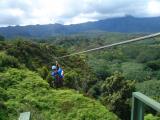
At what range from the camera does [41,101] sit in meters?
11.7

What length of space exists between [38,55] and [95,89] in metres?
6.55

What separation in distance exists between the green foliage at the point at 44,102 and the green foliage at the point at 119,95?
→ 8.41m

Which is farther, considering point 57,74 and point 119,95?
point 119,95

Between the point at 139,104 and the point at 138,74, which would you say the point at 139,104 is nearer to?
the point at 139,104

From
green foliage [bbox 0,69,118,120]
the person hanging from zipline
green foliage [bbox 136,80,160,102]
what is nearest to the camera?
green foliage [bbox 136,80,160,102]

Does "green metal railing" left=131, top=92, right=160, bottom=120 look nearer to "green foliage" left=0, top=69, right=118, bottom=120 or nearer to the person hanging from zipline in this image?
"green foliage" left=0, top=69, right=118, bottom=120

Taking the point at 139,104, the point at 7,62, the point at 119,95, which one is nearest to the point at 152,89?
the point at 7,62

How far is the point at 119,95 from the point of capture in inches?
898

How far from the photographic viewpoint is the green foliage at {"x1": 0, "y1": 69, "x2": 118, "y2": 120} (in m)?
10.9

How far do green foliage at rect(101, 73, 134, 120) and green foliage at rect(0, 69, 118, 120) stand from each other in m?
8.41

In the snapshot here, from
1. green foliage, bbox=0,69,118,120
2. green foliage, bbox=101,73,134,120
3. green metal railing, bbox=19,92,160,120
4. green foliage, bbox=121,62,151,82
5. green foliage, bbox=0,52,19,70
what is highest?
green metal railing, bbox=19,92,160,120

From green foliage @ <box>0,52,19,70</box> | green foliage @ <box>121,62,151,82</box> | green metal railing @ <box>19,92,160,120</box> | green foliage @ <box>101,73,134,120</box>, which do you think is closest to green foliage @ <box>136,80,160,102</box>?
green metal railing @ <box>19,92,160,120</box>

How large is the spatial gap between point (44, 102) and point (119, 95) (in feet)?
37.9

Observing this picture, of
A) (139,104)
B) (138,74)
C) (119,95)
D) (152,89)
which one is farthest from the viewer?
(138,74)
